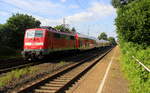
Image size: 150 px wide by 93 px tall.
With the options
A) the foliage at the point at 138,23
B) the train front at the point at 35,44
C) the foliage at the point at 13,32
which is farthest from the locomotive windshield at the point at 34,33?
the foliage at the point at 13,32

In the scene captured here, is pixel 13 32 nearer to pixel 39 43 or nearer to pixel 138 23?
pixel 39 43

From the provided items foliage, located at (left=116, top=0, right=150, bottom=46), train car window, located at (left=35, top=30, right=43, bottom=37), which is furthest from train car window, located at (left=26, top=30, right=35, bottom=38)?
foliage, located at (left=116, top=0, right=150, bottom=46)

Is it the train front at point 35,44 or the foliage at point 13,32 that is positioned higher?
the foliage at point 13,32

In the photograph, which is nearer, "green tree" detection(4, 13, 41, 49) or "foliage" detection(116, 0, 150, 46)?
"foliage" detection(116, 0, 150, 46)

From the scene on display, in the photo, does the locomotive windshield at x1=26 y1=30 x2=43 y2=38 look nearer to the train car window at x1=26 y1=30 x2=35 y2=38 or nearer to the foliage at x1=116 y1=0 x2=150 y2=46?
the train car window at x1=26 y1=30 x2=35 y2=38

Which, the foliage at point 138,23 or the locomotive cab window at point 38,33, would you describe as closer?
the foliage at point 138,23

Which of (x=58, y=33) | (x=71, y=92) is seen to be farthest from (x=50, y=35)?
(x=71, y=92)

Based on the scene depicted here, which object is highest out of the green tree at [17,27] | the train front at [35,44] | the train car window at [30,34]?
the green tree at [17,27]

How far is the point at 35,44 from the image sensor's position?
2075cm

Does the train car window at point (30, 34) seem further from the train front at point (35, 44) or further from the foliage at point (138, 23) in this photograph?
the foliage at point (138, 23)

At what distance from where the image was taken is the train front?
20.2 m

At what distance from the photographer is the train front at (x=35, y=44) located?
20250mm

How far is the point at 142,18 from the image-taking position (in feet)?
48.1

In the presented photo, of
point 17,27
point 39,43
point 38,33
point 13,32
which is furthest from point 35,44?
point 17,27
